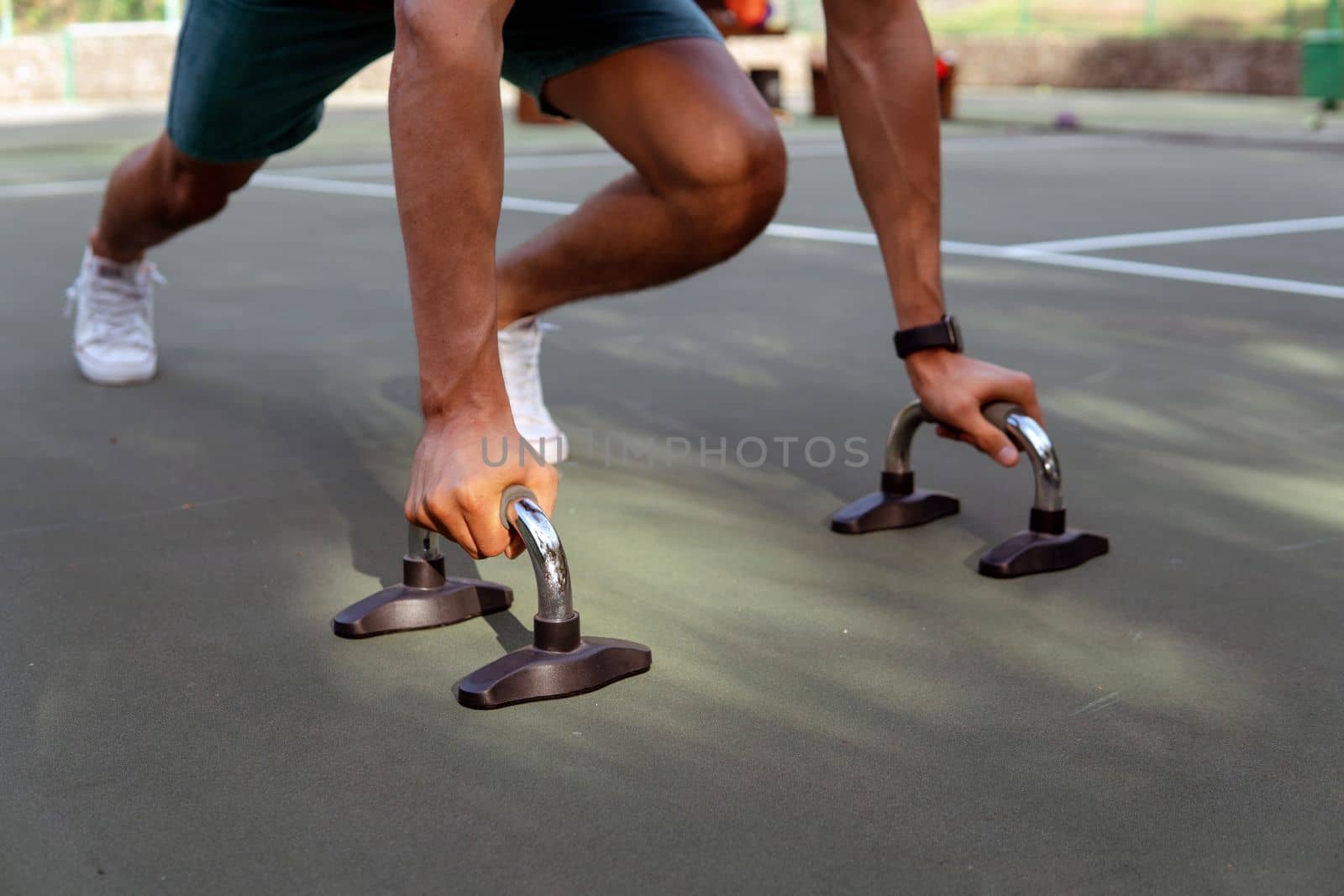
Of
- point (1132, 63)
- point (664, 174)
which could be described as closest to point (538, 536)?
point (664, 174)

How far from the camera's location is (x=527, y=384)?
282cm

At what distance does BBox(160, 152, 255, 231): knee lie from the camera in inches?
118

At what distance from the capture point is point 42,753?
5.46 feet

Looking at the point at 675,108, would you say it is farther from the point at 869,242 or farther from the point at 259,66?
the point at 869,242

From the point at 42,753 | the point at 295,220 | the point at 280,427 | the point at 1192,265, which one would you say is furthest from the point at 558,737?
the point at 295,220

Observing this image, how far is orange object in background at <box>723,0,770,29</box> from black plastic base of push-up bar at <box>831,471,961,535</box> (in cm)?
1080

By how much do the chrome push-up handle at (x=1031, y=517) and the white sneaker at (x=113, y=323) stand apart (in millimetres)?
1769

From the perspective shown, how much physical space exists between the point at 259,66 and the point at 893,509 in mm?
1223

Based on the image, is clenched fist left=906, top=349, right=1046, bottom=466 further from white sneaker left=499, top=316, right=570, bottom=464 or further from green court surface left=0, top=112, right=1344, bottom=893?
white sneaker left=499, top=316, right=570, bottom=464

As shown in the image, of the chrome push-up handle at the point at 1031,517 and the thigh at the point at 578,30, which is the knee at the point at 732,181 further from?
the chrome push-up handle at the point at 1031,517

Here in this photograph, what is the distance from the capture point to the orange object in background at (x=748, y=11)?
12859mm

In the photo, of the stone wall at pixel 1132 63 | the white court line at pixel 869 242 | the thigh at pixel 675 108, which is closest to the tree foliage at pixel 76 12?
the stone wall at pixel 1132 63

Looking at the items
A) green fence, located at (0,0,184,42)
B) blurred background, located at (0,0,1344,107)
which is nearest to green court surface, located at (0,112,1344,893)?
blurred background, located at (0,0,1344,107)

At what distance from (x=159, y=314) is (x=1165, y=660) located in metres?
3.23
